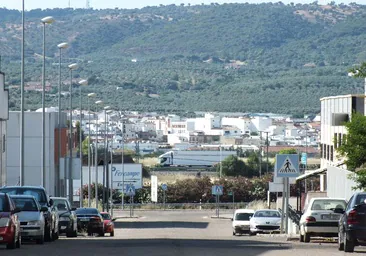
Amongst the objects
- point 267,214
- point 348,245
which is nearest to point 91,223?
point 267,214

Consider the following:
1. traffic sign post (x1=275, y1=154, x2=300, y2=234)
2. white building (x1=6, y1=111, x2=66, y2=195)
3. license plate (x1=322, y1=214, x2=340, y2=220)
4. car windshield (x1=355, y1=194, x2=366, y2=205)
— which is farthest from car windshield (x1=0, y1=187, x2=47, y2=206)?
white building (x1=6, y1=111, x2=66, y2=195)

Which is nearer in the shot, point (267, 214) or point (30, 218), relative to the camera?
point (30, 218)

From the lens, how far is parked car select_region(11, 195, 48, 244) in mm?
32812

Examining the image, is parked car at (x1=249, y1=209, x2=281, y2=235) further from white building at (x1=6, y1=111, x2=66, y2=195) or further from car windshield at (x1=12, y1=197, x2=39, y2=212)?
white building at (x1=6, y1=111, x2=66, y2=195)

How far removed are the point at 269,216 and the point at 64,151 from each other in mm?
31473

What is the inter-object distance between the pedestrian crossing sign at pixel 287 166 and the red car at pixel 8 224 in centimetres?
1553

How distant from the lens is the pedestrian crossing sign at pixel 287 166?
43.6 metres

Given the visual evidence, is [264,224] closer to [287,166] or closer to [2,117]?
[287,166]

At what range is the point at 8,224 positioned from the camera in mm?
28688

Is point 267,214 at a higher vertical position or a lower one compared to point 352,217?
lower

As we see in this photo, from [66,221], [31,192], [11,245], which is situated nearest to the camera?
[11,245]

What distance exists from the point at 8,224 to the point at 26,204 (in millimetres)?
5132

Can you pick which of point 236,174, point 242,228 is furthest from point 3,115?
point 236,174

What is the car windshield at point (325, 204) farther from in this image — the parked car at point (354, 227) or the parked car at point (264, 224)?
the parked car at point (264, 224)
